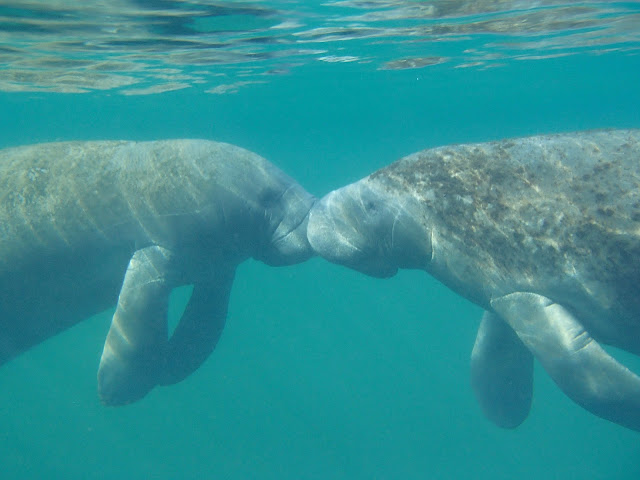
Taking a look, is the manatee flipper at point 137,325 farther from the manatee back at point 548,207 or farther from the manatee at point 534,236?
the manatee back at point 548,207

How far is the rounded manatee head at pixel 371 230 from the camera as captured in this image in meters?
5.62

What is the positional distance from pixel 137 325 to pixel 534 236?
4883mm

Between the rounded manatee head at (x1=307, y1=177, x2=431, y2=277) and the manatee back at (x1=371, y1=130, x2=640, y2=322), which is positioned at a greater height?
the manatee back at (x1=371, y1=130, x2=640, y2=322)

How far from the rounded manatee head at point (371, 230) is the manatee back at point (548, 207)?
7.7 inches

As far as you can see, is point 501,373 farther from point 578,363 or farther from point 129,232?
point 129,232

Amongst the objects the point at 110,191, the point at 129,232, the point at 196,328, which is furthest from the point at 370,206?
the point at 196,328

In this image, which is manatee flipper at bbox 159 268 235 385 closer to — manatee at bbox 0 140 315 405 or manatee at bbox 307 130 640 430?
manatee at bbox 0 140 315 405

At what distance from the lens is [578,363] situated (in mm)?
4570

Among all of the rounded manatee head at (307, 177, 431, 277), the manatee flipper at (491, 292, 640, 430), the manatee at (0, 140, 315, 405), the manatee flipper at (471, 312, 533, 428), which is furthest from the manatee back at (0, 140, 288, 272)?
the manatee flipper at (491, 292, 640, 430)

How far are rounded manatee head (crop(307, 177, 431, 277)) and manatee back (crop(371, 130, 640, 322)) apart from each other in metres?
0.19

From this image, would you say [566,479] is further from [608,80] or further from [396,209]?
[608,80]

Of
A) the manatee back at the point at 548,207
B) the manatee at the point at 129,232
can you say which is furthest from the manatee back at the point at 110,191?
the manatee back at the point at 548,207

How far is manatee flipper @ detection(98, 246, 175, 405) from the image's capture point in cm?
657

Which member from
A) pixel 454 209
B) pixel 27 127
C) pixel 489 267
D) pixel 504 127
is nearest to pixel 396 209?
pixel 454 209
